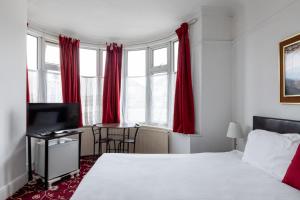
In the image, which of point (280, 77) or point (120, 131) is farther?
point (120, 131)

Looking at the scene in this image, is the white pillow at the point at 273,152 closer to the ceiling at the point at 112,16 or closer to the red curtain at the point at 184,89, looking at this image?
the red curtain at the point at 184,89

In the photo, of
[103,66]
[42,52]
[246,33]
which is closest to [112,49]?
[103,66]

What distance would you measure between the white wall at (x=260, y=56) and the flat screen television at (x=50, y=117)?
2.69 metres

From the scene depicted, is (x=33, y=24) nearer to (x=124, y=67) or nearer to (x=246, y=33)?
(x=124, y=67)

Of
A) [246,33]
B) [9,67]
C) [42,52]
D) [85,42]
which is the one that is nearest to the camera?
[9,67]

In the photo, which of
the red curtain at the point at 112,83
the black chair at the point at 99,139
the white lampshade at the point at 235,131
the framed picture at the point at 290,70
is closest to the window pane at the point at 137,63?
the red curtain at the point at 112,83

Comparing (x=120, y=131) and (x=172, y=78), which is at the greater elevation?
(x=172, y=78)

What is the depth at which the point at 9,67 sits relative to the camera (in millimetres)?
2369

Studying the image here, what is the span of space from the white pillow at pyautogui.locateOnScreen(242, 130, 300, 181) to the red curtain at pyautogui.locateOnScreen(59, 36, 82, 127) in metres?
3.26

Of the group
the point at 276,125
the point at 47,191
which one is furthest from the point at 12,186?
the point at 276,125

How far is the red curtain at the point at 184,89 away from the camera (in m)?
3.10

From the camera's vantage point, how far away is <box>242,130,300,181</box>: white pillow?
1.55m

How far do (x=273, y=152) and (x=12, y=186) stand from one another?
3.03 meters

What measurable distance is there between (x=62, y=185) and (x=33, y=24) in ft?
Result: 9.19
